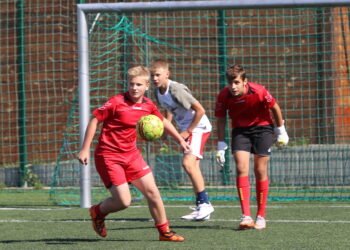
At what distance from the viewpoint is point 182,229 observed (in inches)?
301

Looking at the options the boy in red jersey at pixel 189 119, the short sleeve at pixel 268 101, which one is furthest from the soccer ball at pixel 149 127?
the boy in red jersey at pixel 189 119

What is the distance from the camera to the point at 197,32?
46.0 ft

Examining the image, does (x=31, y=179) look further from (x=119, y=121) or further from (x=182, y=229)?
(x=119, y=121)

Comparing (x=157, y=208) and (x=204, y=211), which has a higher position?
(x=157, y=208)

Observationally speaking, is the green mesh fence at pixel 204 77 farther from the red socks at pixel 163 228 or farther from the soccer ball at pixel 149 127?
the red socks at pixel 163 228

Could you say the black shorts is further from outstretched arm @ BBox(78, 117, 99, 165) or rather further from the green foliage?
the green foliage

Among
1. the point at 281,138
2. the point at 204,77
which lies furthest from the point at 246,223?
the point at 204,77

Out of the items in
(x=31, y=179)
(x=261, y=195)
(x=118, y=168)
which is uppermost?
(x=118, y=168)

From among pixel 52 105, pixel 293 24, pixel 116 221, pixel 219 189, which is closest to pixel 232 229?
pixel 116 221

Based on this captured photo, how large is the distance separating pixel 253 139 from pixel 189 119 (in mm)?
1212

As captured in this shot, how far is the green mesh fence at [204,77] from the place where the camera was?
12.4 metres

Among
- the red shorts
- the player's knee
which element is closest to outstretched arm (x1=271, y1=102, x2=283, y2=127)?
the red shorts

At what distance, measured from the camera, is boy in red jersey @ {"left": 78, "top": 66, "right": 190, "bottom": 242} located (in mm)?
6816

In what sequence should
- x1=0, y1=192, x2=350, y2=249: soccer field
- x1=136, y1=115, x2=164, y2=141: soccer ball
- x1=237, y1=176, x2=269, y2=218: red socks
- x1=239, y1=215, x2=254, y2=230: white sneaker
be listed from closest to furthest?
x1=0, y1=192, x2=350, y2=249: soccer field < x1=136, y1=115, x2=164, y2=141: soccer ball < x1=239, y1=215, x2=254, y2=230: white sneaker < x1=237, y1=176, x2=269, y2=218: red socks
